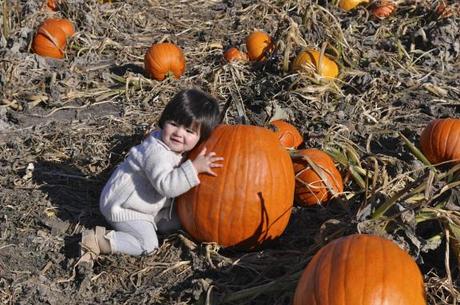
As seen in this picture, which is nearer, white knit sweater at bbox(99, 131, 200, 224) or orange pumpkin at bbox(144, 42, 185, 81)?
white knit sweater at bbox(99, 131, 200, 224)

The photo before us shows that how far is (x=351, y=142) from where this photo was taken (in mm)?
5402

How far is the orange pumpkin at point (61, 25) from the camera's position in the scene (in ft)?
24.5

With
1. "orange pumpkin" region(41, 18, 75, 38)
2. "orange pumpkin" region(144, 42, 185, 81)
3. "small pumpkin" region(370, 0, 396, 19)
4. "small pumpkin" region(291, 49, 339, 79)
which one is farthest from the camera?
"small pumpkin" region(370, 0, 396, 19)

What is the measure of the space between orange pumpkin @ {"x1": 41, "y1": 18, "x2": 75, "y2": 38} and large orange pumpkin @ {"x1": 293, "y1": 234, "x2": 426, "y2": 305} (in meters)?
4.81

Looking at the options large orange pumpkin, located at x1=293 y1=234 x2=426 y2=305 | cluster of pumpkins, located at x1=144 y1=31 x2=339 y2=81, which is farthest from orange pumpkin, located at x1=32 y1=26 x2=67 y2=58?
large orange pumpkin, located at x1=293 y1=234 x2=426 y2=305

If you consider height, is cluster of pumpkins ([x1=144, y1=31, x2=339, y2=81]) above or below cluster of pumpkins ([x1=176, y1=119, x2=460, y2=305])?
below

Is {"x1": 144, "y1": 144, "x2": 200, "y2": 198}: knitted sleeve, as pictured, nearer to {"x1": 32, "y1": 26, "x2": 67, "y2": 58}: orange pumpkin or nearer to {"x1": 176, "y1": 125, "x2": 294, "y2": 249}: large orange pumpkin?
{"x1": 176, "y1": 125, "x2": 294, "y2": 249}: large orange pumpkin

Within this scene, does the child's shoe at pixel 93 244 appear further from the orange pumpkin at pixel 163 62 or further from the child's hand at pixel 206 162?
the orange pumpkin at pixel 163 62

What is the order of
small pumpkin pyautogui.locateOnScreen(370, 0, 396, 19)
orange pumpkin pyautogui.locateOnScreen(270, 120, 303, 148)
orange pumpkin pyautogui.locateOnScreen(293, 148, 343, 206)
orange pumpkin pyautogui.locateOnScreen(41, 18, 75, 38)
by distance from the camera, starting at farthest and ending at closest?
1. small pumpkin pyautogui.locateOnScreen(370, 0, 396, 19)
2. orange pumpkin pyautogui.locateOnScreen(41, 18, 75, 38)
3. orange pumpkin pyautogui.locateOnScreen(270, 120, 303, 148)
4. orange pumpkin pyautogui.locateOnScreen(293, 148, 343, 206)

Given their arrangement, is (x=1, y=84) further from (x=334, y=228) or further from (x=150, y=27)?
(x=334, y=228)

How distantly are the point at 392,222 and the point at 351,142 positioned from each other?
1506 mm

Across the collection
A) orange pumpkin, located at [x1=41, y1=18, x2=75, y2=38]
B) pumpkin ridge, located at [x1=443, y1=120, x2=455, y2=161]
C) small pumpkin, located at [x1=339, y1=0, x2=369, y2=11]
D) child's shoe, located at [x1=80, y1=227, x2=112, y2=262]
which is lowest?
small pumpkin, located at [x1=339, y1=0, x2=369, y2=11]

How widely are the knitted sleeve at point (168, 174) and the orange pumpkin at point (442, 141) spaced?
1910 mm

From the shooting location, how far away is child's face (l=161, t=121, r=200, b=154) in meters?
4.25
